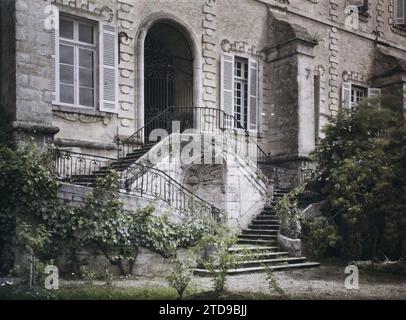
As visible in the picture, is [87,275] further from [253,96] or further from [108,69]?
[253,96]

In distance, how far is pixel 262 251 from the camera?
37.5 feet

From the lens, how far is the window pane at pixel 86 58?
13.0m

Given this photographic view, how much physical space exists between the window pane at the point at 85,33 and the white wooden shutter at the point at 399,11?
1368 cm

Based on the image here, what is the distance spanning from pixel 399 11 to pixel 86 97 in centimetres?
1456

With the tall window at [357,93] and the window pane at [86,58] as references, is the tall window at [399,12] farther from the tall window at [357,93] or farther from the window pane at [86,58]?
the window pane at [86,58]

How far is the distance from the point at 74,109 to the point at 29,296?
587cm

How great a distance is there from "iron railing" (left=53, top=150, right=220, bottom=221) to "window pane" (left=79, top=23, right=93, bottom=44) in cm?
296

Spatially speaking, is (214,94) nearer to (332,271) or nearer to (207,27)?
(207,27)

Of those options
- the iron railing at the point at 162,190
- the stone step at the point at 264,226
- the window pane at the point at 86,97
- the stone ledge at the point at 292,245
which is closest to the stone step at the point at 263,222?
the stone step at the point at 264,226

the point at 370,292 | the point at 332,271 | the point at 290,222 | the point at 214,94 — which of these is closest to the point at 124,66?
the point at 214,94

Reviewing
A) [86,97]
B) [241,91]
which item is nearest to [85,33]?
[86,97]

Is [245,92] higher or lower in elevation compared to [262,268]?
higher

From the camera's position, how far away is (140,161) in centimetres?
1148

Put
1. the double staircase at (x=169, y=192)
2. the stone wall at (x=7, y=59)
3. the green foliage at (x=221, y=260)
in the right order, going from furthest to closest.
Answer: the double staircase at (x=169, y=192) < the stone wall at (x=7, y=59) < the green foliage at (x=221, y=260)
